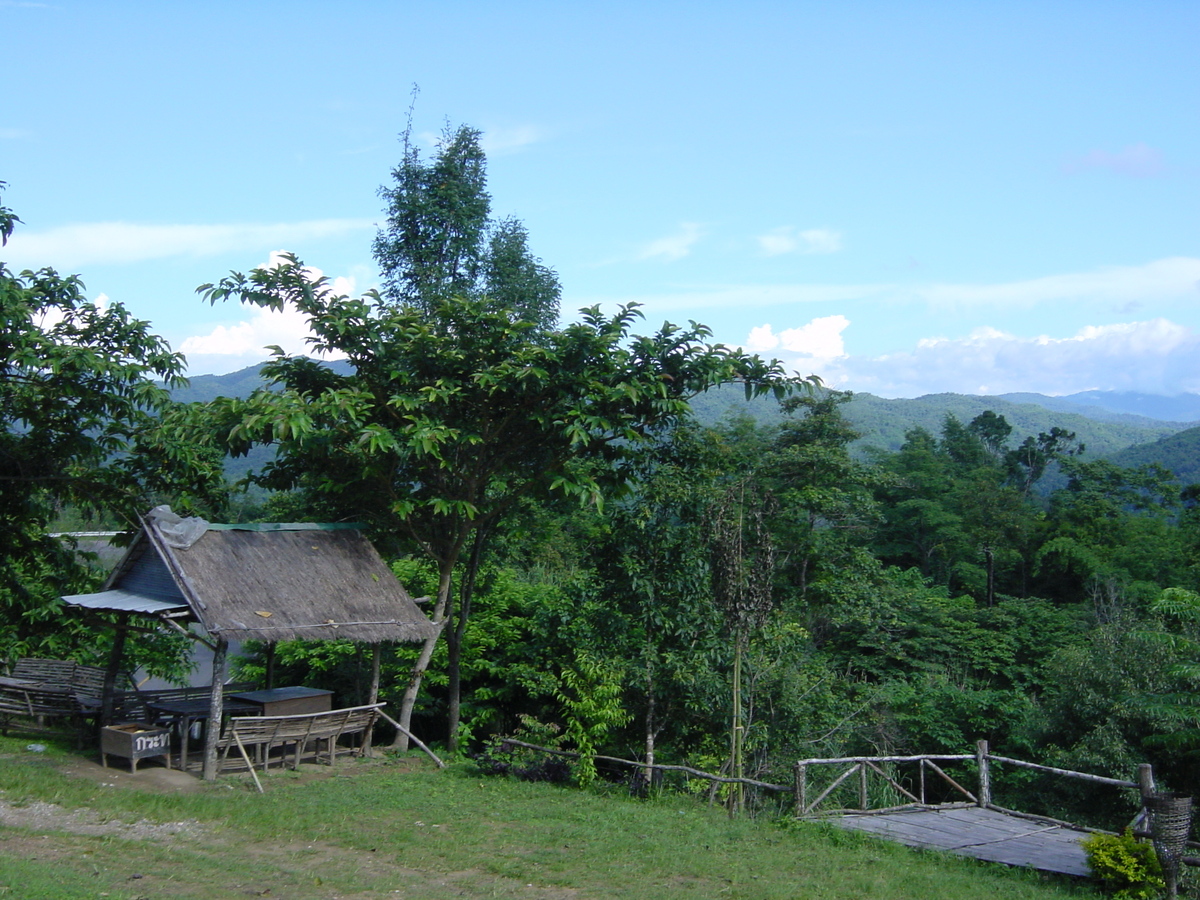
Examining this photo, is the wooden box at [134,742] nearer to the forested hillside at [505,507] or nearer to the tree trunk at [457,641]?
the forested hillside at [505,507]

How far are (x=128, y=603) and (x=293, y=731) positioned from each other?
2.71 m

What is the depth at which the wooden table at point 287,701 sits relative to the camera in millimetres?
13508

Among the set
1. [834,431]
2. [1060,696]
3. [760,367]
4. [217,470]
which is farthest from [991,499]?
[217,470]

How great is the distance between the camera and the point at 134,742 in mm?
11836

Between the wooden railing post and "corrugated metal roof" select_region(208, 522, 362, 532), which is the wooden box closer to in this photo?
"corrugated metal roof" select_region(208, 522, 362, 532)

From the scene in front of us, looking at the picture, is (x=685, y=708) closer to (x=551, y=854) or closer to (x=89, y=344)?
(x=551, y=854)

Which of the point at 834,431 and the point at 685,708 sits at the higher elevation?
the point at 834,431

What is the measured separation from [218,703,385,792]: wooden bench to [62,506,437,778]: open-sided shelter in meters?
0.38

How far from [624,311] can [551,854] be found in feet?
25.1

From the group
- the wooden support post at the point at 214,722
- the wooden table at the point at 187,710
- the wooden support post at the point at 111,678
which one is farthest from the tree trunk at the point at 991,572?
the wooden support post at the point at 111,678

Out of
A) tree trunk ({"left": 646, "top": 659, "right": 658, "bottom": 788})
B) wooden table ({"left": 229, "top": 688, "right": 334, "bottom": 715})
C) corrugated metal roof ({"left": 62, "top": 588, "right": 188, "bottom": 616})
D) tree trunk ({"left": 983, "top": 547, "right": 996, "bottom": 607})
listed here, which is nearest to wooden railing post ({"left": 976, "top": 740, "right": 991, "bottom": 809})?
tree trunk ({"left": 646, "top": 659, "right": 658, "bottom": 788})

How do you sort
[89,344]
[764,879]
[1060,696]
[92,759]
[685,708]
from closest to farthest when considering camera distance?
[764,879] → [92,759] → [89,344] → [685,708] → [1060,696]

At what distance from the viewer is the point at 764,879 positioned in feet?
30.3

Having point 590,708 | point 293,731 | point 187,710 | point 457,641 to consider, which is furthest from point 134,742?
point 590,708
